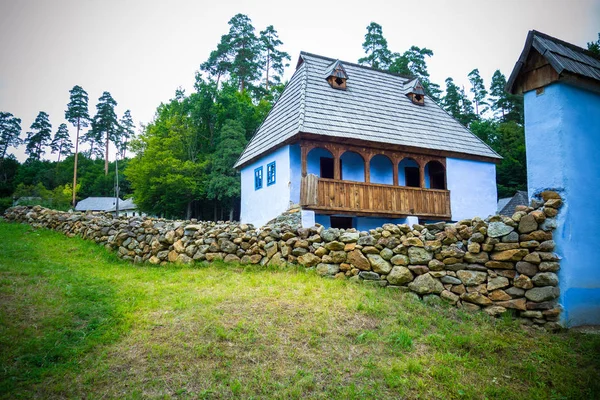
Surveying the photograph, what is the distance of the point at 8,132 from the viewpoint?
58.4 meters

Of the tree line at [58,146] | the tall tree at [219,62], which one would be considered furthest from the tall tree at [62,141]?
A: the tall tree at [219,62]

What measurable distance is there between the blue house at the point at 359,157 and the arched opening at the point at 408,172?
0.05 metres

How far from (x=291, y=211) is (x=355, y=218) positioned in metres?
3.11

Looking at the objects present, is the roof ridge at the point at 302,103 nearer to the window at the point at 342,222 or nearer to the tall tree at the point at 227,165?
the window at the point at 342,222

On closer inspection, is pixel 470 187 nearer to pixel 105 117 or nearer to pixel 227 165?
pixel 227 165

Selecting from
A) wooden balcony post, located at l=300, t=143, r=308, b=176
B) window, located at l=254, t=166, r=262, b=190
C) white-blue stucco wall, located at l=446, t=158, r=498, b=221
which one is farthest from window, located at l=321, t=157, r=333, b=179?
white-blue stucco wall, located at l=446, t=158, r=498, b=221

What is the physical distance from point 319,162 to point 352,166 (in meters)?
1.51

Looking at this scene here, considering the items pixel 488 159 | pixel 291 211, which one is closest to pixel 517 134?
pixel 488 159

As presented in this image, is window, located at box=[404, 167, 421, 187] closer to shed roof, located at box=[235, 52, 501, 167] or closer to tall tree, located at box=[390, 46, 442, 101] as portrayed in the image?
shed roof, located at box=[235, 52, 501, 167]

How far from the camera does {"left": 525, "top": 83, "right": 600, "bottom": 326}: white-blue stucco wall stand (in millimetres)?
7043

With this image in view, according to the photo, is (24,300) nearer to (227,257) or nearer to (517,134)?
(227,257)

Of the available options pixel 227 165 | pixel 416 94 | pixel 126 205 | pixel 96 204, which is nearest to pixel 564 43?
pixel 416 94

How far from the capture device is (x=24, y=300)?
7.63 m

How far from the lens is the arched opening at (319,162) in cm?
1595
